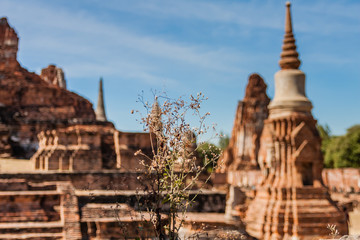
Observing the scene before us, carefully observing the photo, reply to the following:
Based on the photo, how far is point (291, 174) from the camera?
13180 mm

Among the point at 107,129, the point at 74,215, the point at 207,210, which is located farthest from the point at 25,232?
the point at 107,129

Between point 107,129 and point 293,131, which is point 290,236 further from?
point 107,129

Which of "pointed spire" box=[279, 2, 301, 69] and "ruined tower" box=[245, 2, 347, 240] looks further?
"pointed spire" box=[279, 2, 301, 69]

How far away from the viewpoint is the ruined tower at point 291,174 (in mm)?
12562

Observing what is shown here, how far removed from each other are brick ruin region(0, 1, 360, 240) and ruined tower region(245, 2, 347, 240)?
0.03m

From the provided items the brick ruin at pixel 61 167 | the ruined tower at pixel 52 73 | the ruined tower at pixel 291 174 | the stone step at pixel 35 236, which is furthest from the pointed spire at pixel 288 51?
the ruined tower at pixel 52 73

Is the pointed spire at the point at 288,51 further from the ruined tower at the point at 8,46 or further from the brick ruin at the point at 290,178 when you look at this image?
the ruined tower at the point at 8,46

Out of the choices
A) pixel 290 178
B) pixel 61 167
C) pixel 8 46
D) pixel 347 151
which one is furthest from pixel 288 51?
pixel 347 151

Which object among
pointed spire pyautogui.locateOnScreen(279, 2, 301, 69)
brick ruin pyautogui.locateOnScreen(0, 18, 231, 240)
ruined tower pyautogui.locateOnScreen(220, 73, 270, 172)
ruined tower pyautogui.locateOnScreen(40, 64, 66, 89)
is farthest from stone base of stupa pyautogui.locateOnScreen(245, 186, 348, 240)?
ruined tower pyautogui.locateOnScreen(220, 73, 270, 172)

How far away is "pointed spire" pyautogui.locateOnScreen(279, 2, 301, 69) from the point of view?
13.9m

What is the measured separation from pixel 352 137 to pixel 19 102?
29.8 meters

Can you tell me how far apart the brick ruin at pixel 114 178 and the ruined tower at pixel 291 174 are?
3cm

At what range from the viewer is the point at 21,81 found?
24.8 m

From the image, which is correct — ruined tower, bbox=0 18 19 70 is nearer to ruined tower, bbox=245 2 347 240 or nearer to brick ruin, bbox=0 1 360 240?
brick ruin, bbox=0 1 360 240
